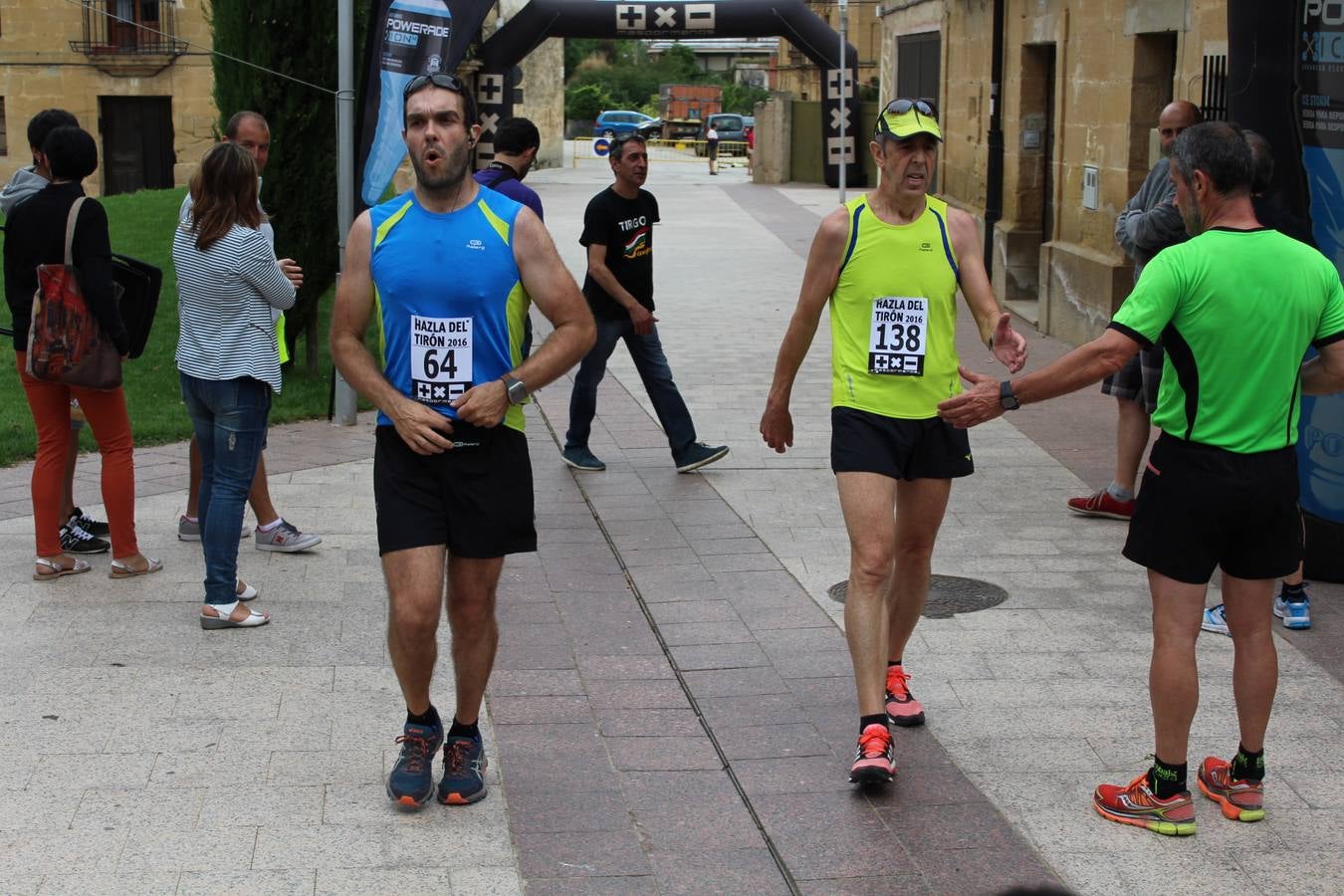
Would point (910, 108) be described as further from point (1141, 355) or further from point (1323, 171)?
point (1141, 355)

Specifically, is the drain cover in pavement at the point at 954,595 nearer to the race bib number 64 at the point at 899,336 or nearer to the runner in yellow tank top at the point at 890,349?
the runner in yellow tank top at the point at 890,349

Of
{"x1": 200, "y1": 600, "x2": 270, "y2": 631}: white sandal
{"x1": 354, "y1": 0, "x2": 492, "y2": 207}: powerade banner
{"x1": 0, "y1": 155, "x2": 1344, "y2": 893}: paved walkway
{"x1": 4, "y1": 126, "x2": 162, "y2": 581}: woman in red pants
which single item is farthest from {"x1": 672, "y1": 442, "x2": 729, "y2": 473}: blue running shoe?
{"x1": 200, "y1": 600, "x2": 270, "y2": 631}: white sandal

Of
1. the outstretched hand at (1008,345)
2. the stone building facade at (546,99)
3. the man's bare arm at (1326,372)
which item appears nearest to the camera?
the man's bare arm at (1326,372)

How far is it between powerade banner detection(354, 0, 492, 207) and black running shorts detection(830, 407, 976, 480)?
5.52m

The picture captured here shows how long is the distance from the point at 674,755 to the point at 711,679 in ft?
2.32

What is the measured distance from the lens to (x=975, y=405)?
181 inches

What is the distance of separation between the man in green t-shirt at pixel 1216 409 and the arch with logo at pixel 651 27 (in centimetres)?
2139

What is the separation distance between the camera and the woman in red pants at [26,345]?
649 cm

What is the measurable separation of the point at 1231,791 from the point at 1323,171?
123 inches

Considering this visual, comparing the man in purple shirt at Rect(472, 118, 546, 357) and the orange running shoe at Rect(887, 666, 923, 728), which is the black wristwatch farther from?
the man in purple shirt at Rect(472, 118, 546, 357)

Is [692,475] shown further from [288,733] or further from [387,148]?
[288,733]

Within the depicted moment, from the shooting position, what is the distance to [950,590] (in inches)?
271

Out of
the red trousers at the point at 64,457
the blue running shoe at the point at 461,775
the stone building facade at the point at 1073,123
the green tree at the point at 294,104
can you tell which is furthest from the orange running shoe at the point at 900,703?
the green tree at the point at 294,104

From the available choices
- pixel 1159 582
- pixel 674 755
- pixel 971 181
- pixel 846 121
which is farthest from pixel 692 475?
pixel 846 121
